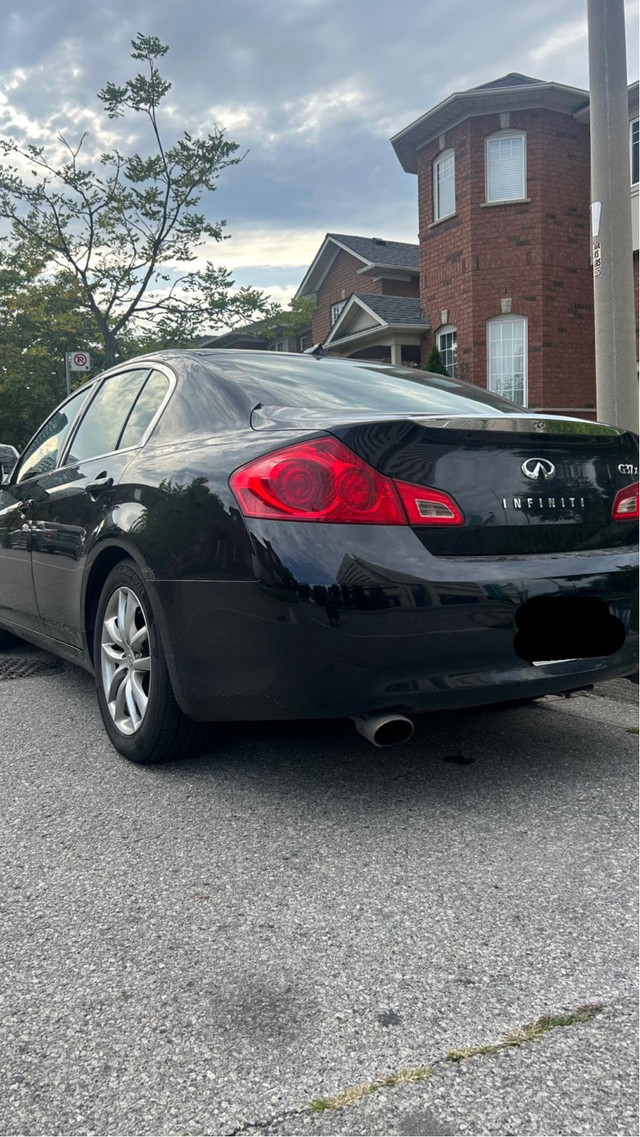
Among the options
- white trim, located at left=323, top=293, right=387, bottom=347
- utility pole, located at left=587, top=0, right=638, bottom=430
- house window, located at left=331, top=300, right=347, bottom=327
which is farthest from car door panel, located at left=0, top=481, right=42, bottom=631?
house window, located at left=331, top=300, right=347, bottom=327

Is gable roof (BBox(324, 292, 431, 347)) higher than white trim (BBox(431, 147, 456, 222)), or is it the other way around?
white trim (BBox(431, 147, 456, 222))

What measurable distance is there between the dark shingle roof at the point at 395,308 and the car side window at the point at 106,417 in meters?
17.4

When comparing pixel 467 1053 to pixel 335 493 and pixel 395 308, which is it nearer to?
pixel 335 493

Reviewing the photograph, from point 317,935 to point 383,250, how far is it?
2727 centimetres

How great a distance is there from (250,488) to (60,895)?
A: 4.08 ft

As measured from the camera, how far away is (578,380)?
736 inches

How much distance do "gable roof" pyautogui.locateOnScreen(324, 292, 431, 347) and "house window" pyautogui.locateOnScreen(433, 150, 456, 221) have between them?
228cm

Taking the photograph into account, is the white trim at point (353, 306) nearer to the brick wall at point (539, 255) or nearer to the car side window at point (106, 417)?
the brick wall at point (539, 255)

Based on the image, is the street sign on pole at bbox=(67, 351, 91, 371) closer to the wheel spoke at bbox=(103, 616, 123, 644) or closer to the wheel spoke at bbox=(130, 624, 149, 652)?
the wheel spoke at bbox=(103, 616, 123, 644)

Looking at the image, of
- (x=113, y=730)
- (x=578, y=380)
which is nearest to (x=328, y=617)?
(x=113, y=730)

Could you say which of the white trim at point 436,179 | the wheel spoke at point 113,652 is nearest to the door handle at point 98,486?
the wheel spoke at point 113,652

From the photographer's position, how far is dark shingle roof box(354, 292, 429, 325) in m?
21.2

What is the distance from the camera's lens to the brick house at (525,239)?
1836cm

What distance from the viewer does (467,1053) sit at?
167 centimetres
